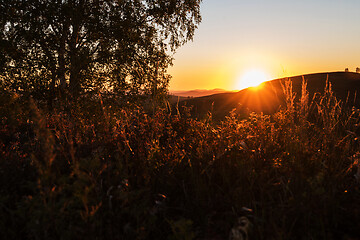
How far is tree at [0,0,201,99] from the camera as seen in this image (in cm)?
902

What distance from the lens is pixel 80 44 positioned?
11078 millimetres

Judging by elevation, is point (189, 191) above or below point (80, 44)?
below

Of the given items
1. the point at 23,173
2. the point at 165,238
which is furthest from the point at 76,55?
the point at 165,238

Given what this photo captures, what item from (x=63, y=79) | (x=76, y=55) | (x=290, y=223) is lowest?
(x=290, y=223)

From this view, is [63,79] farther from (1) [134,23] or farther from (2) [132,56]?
(1) [134,23]

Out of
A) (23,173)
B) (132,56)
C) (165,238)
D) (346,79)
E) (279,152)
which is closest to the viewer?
(165,238)

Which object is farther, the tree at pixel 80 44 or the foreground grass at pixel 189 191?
the tree at pixel 80 44

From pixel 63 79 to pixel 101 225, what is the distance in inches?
340

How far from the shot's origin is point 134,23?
10.2 m

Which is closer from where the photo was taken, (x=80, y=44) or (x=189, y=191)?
(x=189, y=191)

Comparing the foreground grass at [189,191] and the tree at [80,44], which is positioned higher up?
the tree at [80,44]

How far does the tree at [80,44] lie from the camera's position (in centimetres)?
902

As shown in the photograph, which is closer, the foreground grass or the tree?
the foreground grass

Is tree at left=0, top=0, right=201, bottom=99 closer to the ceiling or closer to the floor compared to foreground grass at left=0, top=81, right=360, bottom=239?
closer to the ceiling
